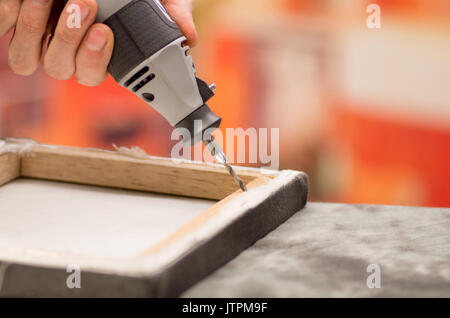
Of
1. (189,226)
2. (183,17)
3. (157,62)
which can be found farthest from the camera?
(183,17)

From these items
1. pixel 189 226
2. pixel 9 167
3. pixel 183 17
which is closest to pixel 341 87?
pixel 183 17

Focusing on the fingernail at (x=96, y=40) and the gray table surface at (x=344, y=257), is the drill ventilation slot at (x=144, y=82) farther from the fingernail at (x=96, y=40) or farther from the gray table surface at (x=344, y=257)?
the gray table surface at (x=344, y=257)

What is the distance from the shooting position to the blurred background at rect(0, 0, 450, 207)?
1805 mm

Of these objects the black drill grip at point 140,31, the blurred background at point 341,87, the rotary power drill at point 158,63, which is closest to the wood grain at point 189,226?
the rotary power drill at point 158,63

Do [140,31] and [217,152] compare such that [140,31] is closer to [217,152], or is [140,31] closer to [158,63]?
[158,63]

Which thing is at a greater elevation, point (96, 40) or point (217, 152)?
point (96, 40)

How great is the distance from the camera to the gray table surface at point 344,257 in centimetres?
62

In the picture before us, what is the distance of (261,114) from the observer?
6.30 ft

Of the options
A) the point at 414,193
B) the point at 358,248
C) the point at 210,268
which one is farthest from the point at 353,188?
the point at 210,268

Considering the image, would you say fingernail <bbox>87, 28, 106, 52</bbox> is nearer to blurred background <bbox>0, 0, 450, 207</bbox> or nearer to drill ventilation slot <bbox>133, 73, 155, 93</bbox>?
drill ventilation slot <bbox>133, 73, 155, 93</bbox>

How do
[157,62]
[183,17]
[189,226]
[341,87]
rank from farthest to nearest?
[341,87], [183,17], [157,62], [189,226]

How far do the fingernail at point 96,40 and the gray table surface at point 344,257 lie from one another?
1.15 feet

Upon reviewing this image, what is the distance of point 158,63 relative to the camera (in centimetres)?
79

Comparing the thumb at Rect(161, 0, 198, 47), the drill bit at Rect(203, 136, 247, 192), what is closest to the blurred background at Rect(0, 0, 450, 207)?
the thumb at Rect(161, 0, 198, 47)
